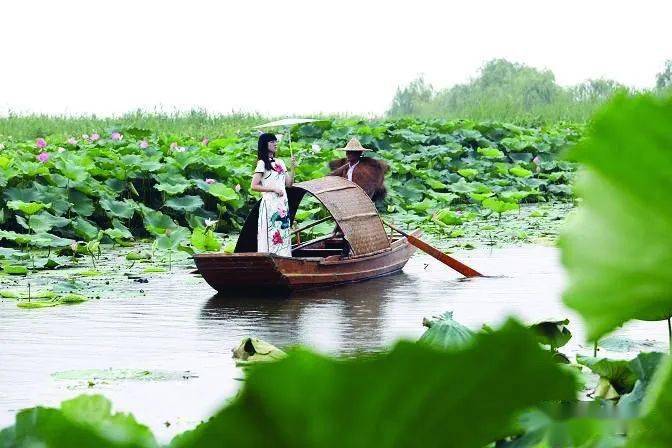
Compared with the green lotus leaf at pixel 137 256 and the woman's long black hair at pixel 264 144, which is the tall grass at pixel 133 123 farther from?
the woman's long black hair at pixel 264 144

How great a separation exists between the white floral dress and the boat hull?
44cm

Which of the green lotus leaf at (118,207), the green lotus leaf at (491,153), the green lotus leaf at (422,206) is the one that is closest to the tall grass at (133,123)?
the green lotus leaf at (491,153)

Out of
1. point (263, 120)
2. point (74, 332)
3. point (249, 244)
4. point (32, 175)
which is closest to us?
point (74, 332)

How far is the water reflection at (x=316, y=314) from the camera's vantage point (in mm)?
5332

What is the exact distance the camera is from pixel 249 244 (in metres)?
7.76

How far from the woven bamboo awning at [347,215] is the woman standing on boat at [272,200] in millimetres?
117

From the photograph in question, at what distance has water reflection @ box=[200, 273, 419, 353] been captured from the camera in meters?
5.33

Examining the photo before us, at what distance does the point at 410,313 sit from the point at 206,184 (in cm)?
535

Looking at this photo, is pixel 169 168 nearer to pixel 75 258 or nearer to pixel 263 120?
pixel 75 258

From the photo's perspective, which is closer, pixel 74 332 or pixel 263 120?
pixel 74 332

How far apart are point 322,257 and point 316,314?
1.49 m

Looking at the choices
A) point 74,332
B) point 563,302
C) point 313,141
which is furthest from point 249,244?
point 313,141

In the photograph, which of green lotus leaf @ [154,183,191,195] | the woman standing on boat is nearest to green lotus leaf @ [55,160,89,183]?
green lotus leaf @ [154,183,191,195]

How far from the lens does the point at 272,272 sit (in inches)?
260
